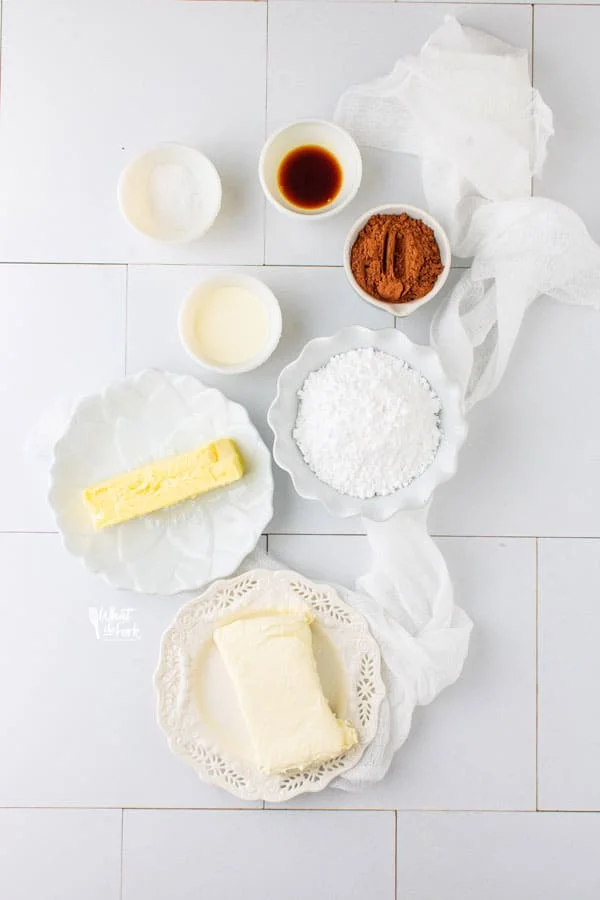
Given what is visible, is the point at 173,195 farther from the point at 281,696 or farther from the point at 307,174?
the point at 281,696

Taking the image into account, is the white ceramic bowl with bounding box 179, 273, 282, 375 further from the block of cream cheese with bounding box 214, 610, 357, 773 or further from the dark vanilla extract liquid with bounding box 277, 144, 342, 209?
the block of cream cheese with bounding box 214, 610, 357, 773

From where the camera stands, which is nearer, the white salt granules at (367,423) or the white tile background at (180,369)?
the white salt granules at (367,423)

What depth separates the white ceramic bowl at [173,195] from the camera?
1.12m

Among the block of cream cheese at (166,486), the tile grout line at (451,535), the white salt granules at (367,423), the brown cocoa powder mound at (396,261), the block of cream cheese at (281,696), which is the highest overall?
the brown cocoa powder mound at (396,261)

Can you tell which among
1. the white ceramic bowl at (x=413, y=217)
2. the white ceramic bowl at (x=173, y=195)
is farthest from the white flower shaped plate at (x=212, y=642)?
the white ceramic bowl at (x=173, y=195)

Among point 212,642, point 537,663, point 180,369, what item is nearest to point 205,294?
point 180,369

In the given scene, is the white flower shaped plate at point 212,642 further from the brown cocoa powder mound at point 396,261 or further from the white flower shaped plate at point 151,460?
the brown cocoa powder mound at point 396,261

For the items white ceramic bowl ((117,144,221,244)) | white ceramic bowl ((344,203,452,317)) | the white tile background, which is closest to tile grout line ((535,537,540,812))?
the white tile background

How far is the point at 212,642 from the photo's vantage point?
1121 mm

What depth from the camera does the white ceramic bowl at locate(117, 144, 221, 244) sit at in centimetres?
112

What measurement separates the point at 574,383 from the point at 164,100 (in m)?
0.73

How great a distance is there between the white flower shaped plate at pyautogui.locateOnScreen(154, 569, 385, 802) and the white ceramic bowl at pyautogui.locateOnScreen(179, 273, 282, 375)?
11.3 inches

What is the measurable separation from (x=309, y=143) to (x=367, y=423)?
43 cm

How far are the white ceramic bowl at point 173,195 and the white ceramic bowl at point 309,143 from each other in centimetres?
7
